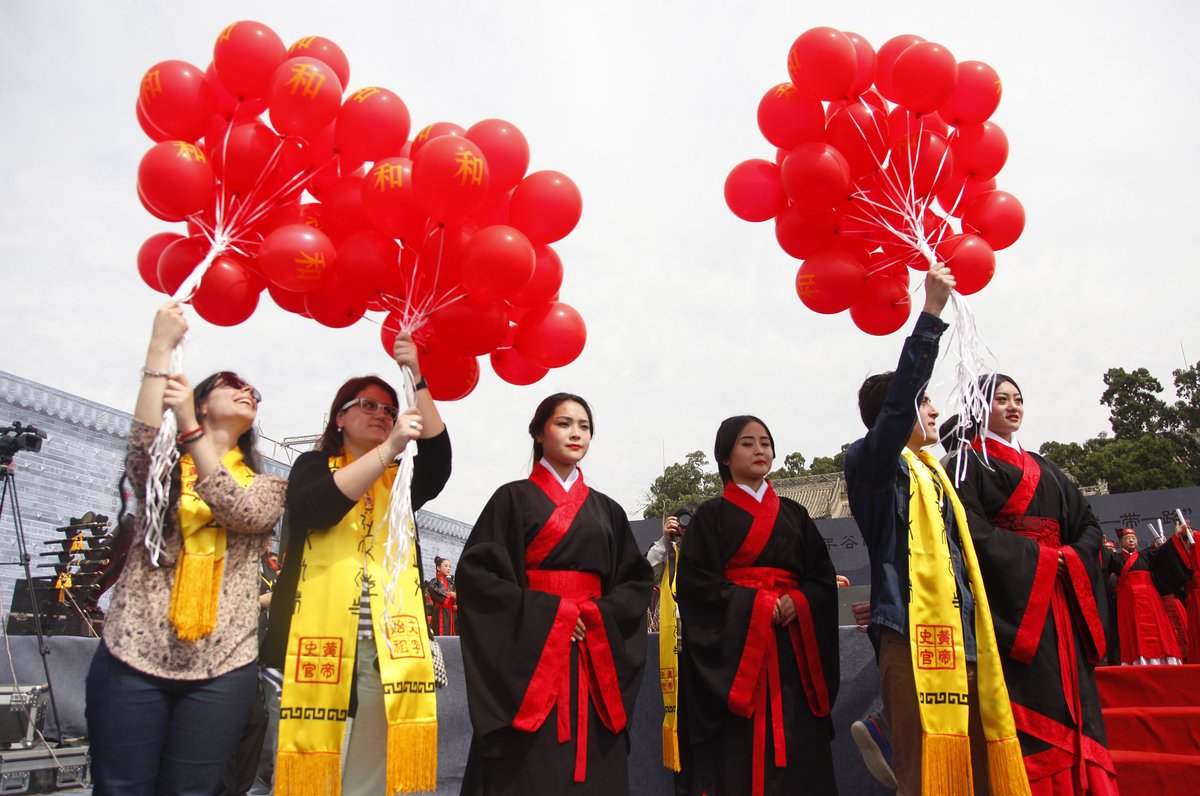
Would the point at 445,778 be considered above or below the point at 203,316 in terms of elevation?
below

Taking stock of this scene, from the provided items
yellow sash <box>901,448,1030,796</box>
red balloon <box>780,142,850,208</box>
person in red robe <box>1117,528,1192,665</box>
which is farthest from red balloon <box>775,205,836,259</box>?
person in red robe <box>1117,528,1192,665</box>

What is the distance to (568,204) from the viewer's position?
2787 millimetres

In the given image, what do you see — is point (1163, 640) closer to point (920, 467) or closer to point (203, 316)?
point (920, 467)

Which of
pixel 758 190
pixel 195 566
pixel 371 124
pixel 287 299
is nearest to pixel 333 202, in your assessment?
pixel 371 124

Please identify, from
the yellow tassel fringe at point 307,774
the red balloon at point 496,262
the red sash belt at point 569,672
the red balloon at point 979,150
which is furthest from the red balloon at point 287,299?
the red balloon at point 979,150

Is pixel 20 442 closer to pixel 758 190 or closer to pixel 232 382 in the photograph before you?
pixel 232 382

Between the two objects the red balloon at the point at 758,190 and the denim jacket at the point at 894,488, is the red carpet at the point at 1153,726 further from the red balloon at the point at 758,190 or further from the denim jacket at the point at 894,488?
the red balloon at the point at 758,190

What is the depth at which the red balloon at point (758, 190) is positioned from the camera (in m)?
3.13

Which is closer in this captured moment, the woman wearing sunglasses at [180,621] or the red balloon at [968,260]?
the woman wearing sunglasses at [180,621]

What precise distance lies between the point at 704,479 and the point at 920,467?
94.9ft

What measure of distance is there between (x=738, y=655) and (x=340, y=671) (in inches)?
49.8

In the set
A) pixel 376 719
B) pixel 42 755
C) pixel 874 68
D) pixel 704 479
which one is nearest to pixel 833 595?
pixel 376 719

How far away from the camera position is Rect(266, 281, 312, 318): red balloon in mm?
2854

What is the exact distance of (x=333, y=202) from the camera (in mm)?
2758
